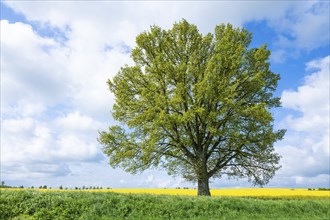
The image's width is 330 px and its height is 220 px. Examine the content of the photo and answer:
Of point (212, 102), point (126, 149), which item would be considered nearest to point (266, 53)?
point (212, 102)

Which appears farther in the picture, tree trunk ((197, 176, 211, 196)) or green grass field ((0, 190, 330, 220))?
tree trunk ((197, 176, 211, 196))

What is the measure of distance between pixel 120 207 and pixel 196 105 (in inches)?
547

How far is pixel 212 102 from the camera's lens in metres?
28.8

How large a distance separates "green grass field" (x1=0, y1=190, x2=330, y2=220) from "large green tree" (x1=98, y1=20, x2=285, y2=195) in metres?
8.42

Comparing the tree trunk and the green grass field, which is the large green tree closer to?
the tree trunk

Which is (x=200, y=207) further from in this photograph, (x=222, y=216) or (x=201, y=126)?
(x=201, y=126)

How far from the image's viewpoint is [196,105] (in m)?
29.3

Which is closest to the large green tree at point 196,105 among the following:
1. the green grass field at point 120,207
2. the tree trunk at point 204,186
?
the tree trunk at point 204,186

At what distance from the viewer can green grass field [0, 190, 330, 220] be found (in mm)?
16469

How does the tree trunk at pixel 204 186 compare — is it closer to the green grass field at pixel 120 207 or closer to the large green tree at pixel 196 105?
the large green tree at pixel 196 105

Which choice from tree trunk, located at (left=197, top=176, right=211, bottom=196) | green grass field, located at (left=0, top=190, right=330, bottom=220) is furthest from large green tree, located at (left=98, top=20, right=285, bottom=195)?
green grass field, located at (left=0, top=190, right=330, bottom=220)

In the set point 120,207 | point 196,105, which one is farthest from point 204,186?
point 120,207

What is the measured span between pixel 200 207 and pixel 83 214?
263 inches

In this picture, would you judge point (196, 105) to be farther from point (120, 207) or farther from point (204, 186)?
point (120, 207)
